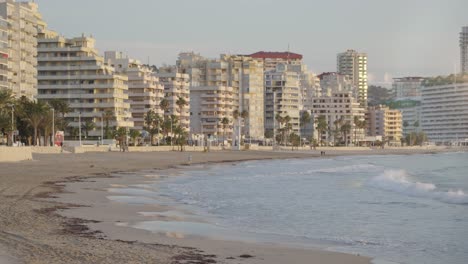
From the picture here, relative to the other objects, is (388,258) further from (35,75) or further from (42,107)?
(35,75)

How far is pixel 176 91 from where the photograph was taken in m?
178

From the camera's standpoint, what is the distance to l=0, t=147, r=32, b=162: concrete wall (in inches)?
2205

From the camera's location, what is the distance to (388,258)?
1525cm

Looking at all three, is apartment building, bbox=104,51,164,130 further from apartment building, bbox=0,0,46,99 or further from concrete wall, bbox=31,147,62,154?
concrete wall, bbox=31,147,62,154

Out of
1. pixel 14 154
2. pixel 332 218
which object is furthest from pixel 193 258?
pixel 14 154

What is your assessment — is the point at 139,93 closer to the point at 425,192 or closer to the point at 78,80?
the point at 78,80

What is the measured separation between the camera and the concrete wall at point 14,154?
5600 cm

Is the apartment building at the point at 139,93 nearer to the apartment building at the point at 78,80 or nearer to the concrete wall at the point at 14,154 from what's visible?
the apartment building at the point at 78,80

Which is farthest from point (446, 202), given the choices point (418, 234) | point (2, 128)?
point (2, 128)

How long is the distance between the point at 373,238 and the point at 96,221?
7.23 m

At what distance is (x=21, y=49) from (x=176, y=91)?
5824 cm

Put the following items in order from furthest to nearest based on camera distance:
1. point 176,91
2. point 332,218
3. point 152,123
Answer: point 176,91 < point 152,123 < point 332,218

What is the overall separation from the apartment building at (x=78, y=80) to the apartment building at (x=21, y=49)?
250 inches

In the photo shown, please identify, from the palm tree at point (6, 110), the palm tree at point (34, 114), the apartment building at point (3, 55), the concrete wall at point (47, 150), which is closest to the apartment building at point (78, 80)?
the apartment building at point (3, 55)
